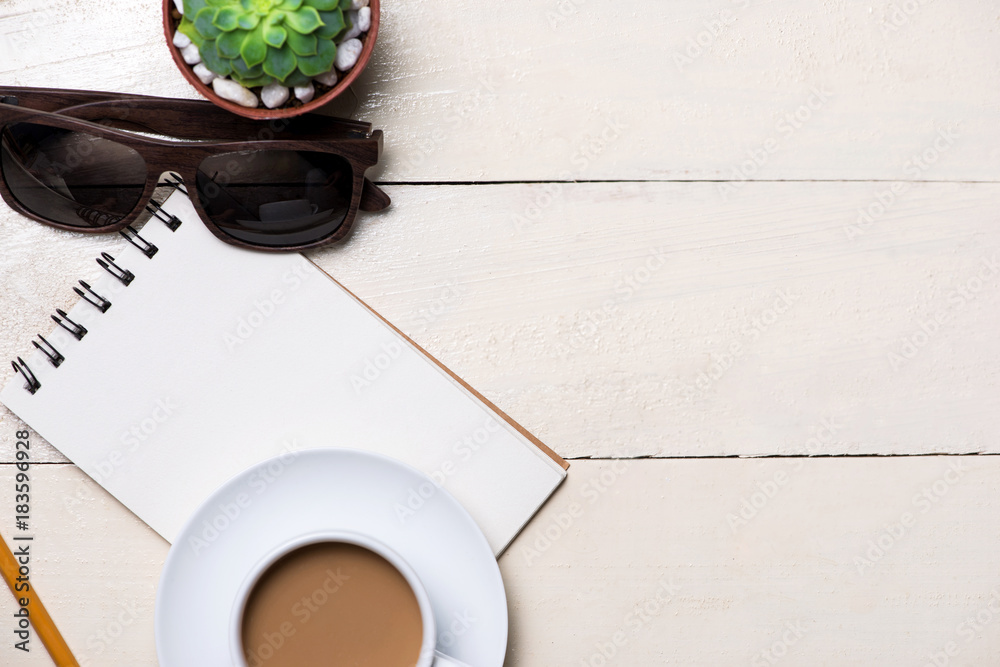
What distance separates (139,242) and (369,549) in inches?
12.3

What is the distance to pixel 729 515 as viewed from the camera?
0.60m

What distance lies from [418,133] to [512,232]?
0.38 ft

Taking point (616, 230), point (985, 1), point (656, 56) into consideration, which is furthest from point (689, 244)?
point (985, 1)

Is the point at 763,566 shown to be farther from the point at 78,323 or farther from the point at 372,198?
the point at 78,323

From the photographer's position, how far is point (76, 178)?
0.57m

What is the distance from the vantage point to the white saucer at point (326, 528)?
524mm

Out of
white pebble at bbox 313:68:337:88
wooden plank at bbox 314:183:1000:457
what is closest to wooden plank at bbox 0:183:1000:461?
wooden plank at bbox 314:183:1000:457

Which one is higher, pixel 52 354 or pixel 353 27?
pixel 353 27

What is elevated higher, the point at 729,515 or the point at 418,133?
the point at 418,133

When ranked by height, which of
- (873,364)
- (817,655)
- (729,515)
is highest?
(873,364)

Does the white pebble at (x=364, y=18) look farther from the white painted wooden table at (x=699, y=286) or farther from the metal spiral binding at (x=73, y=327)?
the metal spiral binding at (x=73, y=327)

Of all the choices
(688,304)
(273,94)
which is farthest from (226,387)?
(688,304)

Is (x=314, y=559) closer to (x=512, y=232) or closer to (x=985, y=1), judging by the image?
(x=512, y=232)

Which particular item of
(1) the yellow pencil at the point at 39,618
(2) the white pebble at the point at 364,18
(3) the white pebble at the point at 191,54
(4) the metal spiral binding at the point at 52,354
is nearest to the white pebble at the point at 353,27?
(2) the white pebble at the point at 364,18
